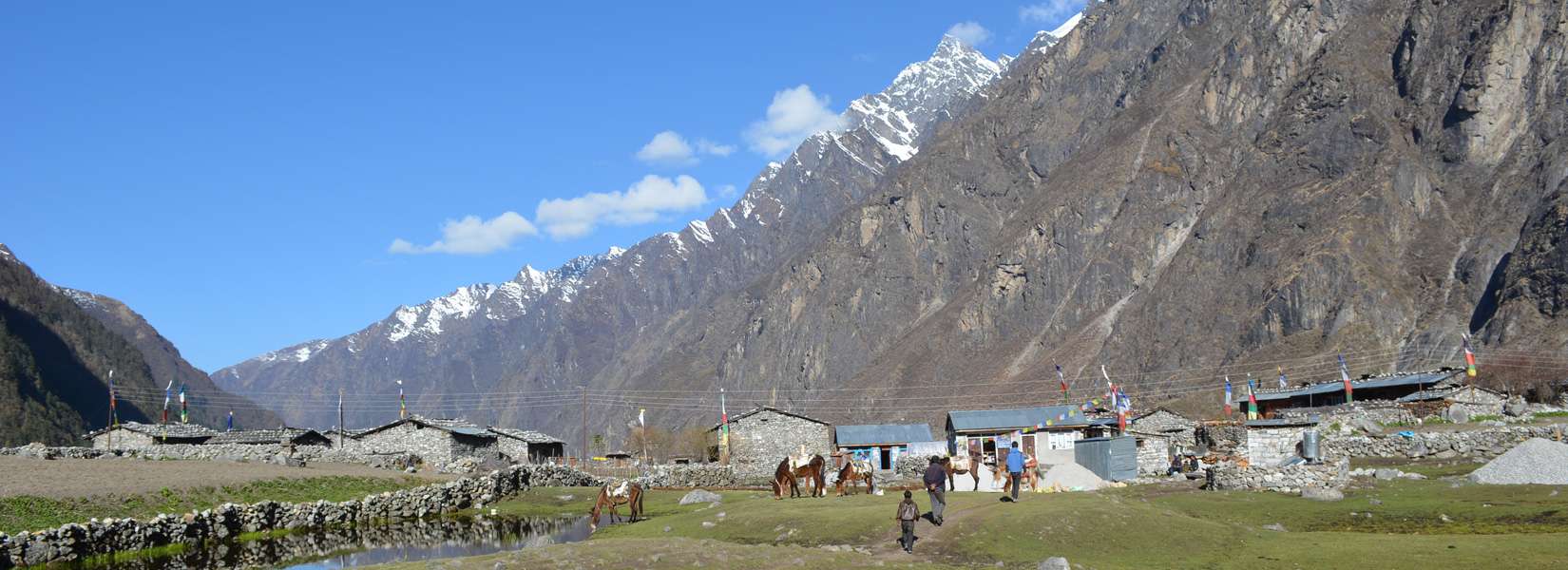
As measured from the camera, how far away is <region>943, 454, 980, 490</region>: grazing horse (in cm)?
4890

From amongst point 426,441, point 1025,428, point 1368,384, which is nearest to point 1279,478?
point 1025,428

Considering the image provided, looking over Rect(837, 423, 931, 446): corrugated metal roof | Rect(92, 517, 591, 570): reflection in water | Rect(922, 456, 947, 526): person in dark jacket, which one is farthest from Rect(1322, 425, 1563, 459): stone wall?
Rect(92, 517, 591, 570): reflection in water

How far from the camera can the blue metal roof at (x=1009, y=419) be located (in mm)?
103125

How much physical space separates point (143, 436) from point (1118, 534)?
283 feet

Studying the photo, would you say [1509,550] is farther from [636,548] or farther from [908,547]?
[636,548]

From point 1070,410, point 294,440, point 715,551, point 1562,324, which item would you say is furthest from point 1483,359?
point 715,551

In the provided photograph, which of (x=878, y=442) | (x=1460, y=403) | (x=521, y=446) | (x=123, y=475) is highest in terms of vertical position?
(x=521, y=446)

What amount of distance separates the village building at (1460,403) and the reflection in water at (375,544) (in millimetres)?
67847

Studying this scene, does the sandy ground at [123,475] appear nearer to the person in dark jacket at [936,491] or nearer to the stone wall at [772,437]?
the person in dark jacket at [936,491]

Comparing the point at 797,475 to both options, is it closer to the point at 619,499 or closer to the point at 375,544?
the point at 619,499

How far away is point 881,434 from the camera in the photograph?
349 ft

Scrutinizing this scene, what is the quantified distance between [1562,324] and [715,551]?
593ft

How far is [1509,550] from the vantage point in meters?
30.8

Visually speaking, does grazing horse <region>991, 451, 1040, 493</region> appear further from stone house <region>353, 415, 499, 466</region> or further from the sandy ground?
stone house <region>353, 415, 499, 466</region>
